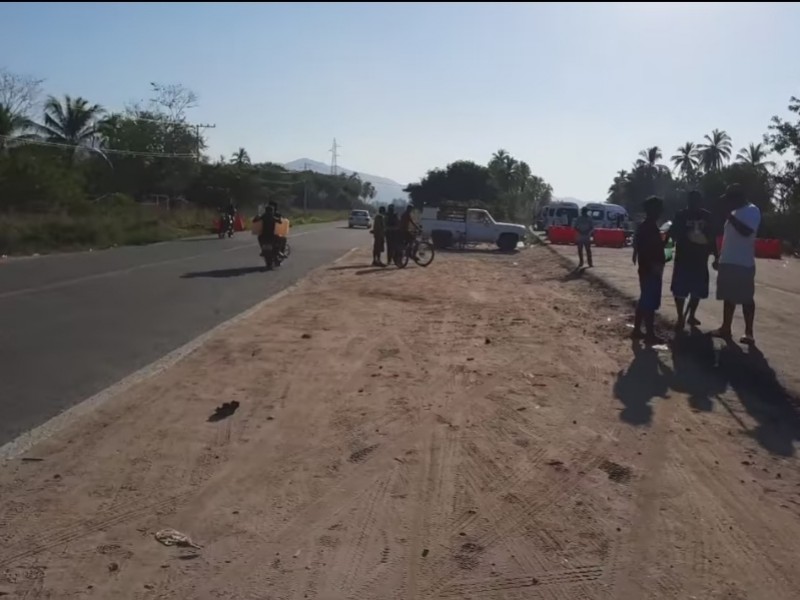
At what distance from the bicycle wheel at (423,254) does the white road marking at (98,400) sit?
13854mm

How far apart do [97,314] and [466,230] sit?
84.0 feet

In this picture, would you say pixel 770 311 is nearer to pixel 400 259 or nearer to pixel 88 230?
pixel 400 259

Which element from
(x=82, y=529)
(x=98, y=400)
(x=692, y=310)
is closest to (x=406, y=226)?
(x=692, y=310)

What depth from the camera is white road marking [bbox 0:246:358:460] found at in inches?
248

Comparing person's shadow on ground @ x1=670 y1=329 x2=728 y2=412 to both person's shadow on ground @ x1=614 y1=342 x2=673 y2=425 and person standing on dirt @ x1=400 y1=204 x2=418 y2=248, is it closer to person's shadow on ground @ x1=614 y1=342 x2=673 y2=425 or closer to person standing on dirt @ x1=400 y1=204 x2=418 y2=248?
person's shadow on ground @ x1=614 y1=342 x2=673 y2=425

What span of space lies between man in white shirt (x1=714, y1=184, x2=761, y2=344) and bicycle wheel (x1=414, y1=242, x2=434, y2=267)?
16381 mm

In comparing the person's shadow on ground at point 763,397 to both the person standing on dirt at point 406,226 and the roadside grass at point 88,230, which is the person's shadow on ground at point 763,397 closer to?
the person standing on dirt at point 406,226

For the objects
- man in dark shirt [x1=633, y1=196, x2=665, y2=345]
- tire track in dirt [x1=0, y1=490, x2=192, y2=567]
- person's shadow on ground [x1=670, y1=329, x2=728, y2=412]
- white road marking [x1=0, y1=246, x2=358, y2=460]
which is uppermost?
man in dark shirt [x1=633, y1=196, x2=665, y2=345]

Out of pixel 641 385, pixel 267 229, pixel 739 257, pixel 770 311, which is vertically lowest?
pixel 641 385

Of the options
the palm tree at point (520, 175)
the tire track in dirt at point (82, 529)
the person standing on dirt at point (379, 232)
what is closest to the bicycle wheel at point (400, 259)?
the person standing on dirt at point (379, 232)

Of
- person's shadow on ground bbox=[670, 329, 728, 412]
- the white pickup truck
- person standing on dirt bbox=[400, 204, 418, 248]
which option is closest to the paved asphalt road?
person standing on dirt bbox=[400, 204, 418, 248]

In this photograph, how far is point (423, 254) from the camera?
26953mm

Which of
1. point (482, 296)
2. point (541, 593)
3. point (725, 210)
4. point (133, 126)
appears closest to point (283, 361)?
point (725, 210)

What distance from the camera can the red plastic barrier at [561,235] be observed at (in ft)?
137
